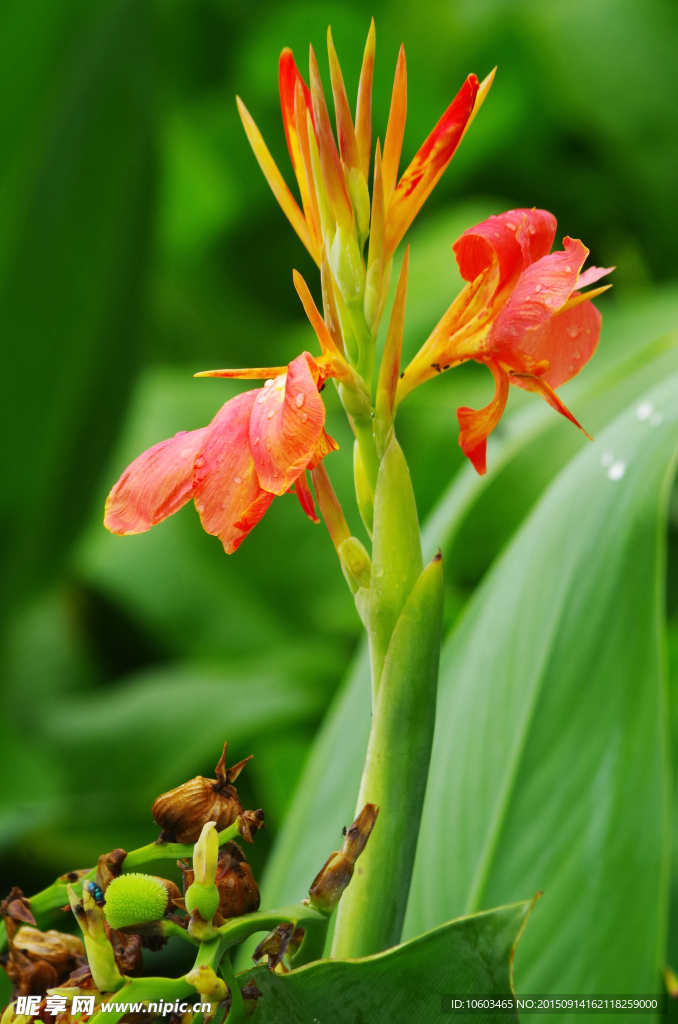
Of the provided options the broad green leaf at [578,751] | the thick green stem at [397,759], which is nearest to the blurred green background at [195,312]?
the broad green leaf at [578,751]

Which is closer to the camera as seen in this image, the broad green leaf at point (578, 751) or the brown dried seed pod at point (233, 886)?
the brown dried seed pod at point (233, 886)

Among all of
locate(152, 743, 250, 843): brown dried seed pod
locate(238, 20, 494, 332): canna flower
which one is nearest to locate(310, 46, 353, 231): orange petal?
locate(238, 20, 494, 332): canna flower

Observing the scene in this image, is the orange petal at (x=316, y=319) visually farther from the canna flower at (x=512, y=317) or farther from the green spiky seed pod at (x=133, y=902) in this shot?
the green spiky seed pod at (x=133, y=902)

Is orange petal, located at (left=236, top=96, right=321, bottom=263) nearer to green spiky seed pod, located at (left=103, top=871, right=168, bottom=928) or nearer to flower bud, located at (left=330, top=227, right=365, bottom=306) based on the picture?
flower bud, located at (left=330, top=227, right=365, bottom=306)

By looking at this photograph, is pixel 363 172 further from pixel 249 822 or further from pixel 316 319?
pixel 249 822

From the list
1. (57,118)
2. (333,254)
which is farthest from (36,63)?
(333,254)

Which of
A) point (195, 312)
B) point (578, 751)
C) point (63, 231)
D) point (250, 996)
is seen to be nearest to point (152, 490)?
point (250, 996)

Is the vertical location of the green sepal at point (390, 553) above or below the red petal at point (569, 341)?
below
